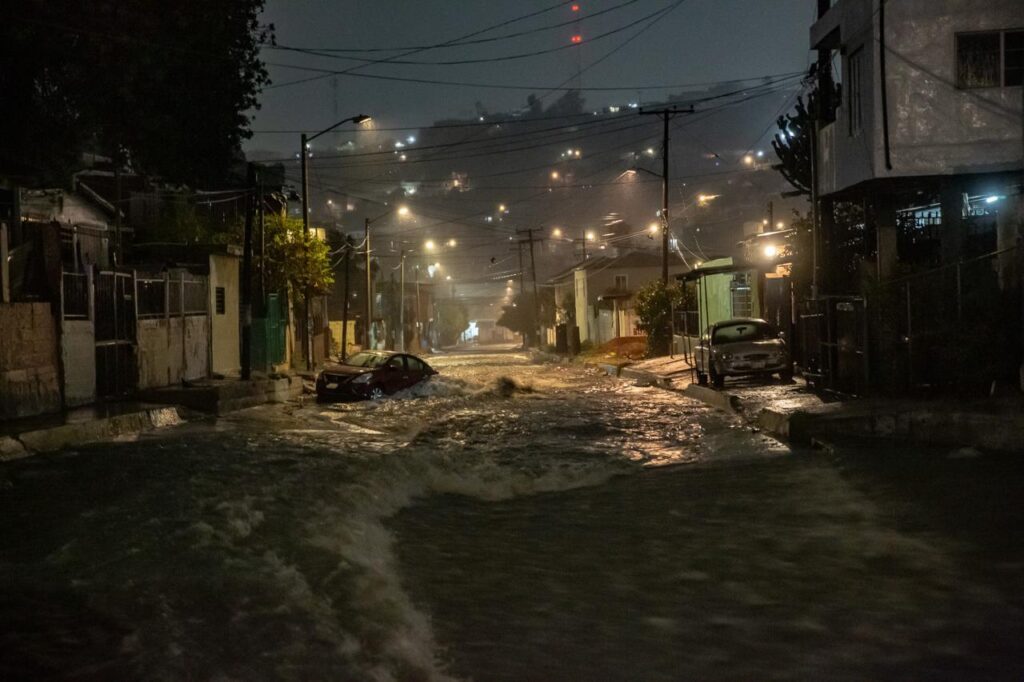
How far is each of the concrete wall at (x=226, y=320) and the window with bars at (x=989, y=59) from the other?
1835 centimetres

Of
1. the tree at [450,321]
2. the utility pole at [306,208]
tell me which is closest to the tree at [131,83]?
the utility pole at [306,208]

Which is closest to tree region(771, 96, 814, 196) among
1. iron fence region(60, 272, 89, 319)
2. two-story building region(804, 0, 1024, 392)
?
two-story building region(804, 0, 1024, 392)

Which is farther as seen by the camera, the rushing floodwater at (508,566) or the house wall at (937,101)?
the house wall at (937,101)

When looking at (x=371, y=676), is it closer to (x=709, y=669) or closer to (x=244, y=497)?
(x=709, y=669)

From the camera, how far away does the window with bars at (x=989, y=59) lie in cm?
1653

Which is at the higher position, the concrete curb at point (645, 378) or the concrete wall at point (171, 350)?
the concrete wall at point (171, 350)

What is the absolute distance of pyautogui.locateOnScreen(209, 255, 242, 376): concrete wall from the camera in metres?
25.7

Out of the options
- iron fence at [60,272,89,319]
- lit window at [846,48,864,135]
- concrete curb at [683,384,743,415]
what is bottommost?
concrete curb at [683,384,743,415]

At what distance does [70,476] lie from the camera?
1135 centimetres

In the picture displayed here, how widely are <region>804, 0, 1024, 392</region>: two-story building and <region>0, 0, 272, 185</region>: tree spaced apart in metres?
10.9

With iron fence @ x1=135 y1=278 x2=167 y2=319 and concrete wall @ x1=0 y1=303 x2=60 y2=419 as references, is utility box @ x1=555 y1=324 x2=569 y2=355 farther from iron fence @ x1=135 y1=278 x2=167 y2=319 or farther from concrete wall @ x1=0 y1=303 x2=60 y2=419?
concrete wall @ x1=0 y1=303 x2=60 y2=419

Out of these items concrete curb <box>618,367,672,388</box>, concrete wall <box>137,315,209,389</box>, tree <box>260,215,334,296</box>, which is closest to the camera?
concrete wall <box>137,315,209,389</box>

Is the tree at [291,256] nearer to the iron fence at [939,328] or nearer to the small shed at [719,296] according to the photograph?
the small shed at [719,296]

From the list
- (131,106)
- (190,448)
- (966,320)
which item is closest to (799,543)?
(966,320)
